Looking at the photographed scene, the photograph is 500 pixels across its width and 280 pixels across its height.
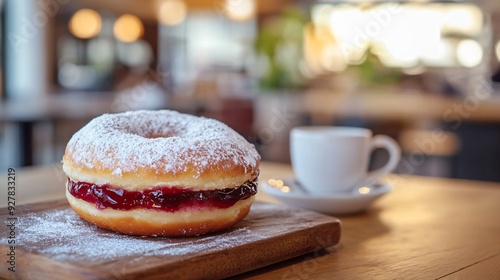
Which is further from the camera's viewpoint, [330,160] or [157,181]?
[330,160]

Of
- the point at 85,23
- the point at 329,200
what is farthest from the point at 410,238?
the point at 85,23

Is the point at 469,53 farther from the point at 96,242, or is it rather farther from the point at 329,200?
the point at 96,242

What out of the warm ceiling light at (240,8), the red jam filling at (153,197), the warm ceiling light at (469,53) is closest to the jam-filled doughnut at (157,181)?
the red jam filling at (153,197)

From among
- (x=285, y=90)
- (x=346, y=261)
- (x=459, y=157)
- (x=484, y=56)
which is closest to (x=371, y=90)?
(x=285, y=90)

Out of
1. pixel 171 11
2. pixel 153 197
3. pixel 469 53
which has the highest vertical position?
pixel 171 11

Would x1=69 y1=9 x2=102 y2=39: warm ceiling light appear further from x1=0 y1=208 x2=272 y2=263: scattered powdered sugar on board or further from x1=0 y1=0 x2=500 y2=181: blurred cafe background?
x1=0 y1=208 x2=272 y2=263: scattered powdered sugar on board

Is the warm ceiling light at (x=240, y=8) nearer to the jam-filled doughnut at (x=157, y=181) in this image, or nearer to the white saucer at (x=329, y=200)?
the white saucer at (x=329, y=200)

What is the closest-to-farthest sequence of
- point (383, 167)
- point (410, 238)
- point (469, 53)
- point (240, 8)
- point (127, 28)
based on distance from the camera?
point (410, 238)
point (383, 167)
point (469, 53)
point (240, 8)
point (127, 28)
